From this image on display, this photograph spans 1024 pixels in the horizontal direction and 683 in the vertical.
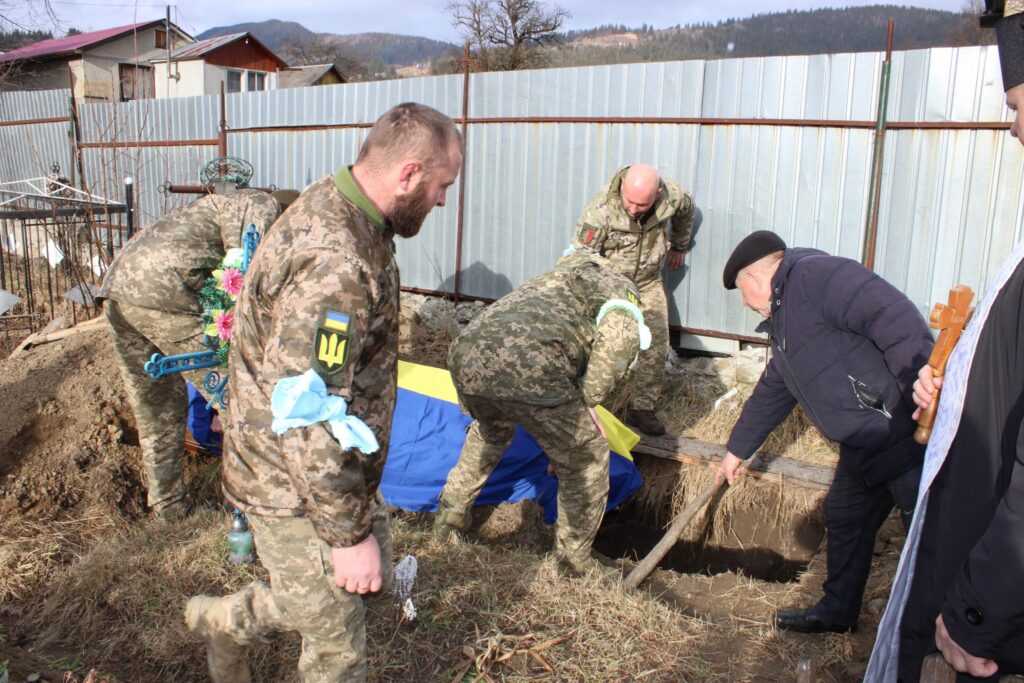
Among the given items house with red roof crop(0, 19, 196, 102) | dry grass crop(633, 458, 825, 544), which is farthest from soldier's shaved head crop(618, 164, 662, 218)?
house with red roof crop(0, 19, 196, 102)

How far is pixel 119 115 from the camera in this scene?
10.2 meters

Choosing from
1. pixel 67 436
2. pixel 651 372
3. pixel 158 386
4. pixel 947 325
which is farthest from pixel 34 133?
pixel 947 325

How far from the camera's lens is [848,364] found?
9.10 ft

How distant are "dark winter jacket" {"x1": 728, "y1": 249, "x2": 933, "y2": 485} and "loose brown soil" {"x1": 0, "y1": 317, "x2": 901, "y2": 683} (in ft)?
3.18

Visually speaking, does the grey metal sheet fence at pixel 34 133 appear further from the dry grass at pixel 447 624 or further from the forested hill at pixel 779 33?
the forested hill at pixel 779 33

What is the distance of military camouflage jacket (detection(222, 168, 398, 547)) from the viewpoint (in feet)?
5.75

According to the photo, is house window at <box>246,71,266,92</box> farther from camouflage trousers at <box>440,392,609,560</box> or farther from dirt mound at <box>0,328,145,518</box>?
camouflage trousers at <box>440,392,609,560</box>

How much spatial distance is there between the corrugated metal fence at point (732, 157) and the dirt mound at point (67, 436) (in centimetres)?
288

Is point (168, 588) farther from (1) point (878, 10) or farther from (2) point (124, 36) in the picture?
(1) point (878, 10)

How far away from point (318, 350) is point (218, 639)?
3.71 feet

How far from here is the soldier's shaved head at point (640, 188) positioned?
4.82 meters

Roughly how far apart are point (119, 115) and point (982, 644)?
445 inches

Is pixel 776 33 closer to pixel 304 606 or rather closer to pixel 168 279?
pixel 168 279

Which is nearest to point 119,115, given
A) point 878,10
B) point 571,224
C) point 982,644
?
point 571,224
